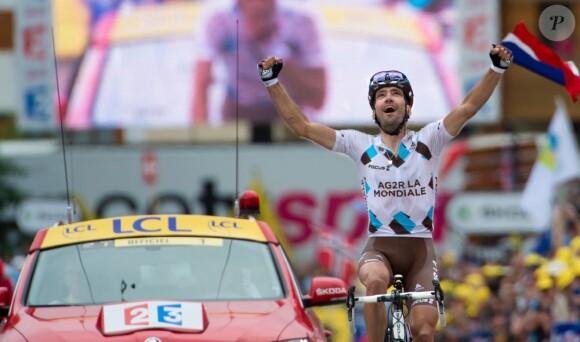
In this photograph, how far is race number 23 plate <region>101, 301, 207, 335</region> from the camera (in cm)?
949

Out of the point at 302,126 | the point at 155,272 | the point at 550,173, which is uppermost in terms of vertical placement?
the point at 302,126

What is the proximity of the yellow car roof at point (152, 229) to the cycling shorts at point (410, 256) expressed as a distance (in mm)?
847

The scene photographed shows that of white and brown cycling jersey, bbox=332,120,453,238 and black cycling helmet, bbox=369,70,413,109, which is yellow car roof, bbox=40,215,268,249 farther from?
black cycling helmet, bbox=369,70,413,109

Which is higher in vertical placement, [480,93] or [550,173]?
[480,93]

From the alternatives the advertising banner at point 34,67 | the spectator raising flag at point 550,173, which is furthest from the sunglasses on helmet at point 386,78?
the advertising banner at point 34,67

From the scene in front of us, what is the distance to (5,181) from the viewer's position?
4019 centimetres

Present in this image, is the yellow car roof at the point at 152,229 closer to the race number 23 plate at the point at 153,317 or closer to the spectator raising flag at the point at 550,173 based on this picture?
the race number 23 plate at the point at 153,317

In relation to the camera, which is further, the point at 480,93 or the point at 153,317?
the point at 480,93

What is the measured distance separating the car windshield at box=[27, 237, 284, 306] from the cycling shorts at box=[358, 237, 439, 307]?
641mm

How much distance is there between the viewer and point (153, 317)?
960 cm

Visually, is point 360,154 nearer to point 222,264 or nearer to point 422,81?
point 222,264

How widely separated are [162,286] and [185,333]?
1028 millimetres

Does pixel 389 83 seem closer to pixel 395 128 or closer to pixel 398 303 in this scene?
pixel 395 128

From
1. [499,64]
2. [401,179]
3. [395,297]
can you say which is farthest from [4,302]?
[499,64]
